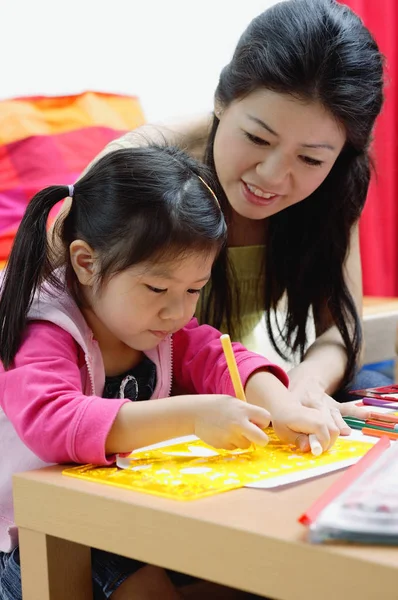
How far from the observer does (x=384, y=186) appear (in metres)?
2.80

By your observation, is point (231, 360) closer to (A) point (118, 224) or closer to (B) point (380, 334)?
(A) point (118, 224)

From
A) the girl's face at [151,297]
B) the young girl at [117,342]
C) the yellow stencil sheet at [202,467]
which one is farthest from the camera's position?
the girl's face at [151,297]

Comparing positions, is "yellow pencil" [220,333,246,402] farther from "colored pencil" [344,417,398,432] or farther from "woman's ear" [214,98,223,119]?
"woman's ear" [214,98,223,119]

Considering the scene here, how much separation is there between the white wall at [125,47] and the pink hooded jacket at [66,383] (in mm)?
963

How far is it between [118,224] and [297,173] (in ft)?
1.33

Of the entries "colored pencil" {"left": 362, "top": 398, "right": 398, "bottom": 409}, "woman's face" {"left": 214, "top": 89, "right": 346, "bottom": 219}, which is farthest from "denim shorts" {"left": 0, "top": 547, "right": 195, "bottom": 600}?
"woman's face" {"left": 214, "top": 89, "right": 346, "bottom": 219}

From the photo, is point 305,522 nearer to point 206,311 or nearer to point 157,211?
point 157,211

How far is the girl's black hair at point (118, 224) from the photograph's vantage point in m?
0.93

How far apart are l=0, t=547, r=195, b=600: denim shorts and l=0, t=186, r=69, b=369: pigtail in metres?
0.21

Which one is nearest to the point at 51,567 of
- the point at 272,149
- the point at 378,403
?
the point at 378,403

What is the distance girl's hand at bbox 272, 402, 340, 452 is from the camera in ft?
2.77

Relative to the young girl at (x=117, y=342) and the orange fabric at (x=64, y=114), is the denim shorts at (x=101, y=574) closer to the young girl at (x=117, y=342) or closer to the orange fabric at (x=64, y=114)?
the young girl at (x=117, y=342)

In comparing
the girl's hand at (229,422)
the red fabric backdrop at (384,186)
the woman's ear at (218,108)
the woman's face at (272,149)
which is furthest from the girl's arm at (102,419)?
the red fabric backdrop at (384,186)

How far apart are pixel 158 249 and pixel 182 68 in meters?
1.59
